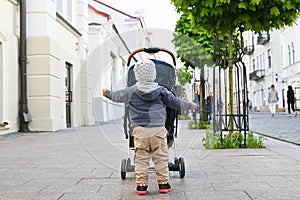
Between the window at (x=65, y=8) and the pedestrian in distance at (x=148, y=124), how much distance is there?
12.5 metres

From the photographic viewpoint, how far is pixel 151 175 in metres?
5.22

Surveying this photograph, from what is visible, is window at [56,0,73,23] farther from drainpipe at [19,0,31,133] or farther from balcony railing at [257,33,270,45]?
balcony railing at [257,33,270,45]

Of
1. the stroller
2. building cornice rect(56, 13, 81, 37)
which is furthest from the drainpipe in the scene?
the stroller

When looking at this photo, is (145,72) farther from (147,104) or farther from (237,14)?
(237,14)

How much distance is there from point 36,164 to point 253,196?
3571mm

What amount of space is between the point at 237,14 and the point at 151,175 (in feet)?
12.8

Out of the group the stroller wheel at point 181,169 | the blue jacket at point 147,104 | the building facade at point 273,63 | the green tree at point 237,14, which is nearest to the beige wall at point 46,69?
the green tree at point 237,14

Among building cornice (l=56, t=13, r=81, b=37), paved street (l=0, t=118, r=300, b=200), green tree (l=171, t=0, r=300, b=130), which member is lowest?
paved street (l=0, t=118, r=300, b=200)

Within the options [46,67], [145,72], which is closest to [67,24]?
[46,67]

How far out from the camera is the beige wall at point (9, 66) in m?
11.7

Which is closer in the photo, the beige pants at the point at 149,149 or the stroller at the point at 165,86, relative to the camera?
the beige pants at the point at 149,149

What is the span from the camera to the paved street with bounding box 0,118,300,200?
4.10 meters

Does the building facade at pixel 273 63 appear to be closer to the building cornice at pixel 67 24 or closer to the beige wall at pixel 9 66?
the building cornice at pixel 67 24

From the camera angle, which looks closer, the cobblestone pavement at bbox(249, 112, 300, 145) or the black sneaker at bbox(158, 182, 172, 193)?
the black sneaker at bbox(158, 182, 172, 193)
